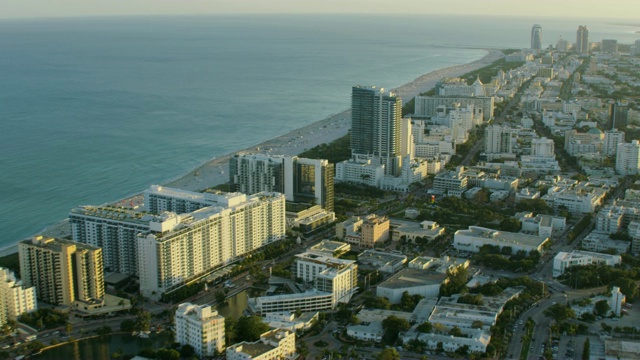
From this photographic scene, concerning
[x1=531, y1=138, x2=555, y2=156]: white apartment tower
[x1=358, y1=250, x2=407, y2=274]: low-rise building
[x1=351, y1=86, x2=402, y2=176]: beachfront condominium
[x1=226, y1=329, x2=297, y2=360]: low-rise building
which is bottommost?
[x1=358, y1=250, x2=407, y2=274]: low-rise building

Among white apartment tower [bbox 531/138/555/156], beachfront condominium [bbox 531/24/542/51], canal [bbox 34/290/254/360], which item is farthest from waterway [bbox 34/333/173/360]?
beachfront condominium [bbox 531/24/542/51]

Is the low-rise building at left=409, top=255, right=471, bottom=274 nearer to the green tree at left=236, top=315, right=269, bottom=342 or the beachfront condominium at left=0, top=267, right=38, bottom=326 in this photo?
the green tree at left=236, top=315, right=269, bottom=342

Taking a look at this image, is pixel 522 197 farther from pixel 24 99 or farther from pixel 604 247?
pixel 24 99

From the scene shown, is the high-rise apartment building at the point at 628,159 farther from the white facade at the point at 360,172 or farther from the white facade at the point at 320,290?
the white facade at the point at 320,290

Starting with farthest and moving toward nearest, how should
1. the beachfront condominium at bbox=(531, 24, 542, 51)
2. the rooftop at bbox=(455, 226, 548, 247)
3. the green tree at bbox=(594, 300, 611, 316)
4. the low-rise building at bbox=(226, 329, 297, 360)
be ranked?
1. the beachfront condominium at bbox=(531, 24, 542, 51)
2. the rooftop at bbox=(455, 226, 548, 247)
3. the green tree at bbox=(594, 300, 611, 316)
4. the low-rise building at bbox=(226, 329, 297, 360)

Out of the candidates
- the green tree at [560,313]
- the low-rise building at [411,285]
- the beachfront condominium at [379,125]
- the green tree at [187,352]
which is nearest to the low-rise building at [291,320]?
the green tree at [187,352]

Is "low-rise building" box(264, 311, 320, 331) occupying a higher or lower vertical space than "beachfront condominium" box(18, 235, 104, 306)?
lower

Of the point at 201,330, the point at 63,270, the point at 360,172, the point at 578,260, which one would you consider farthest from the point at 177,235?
Answer: the point at 360,172
